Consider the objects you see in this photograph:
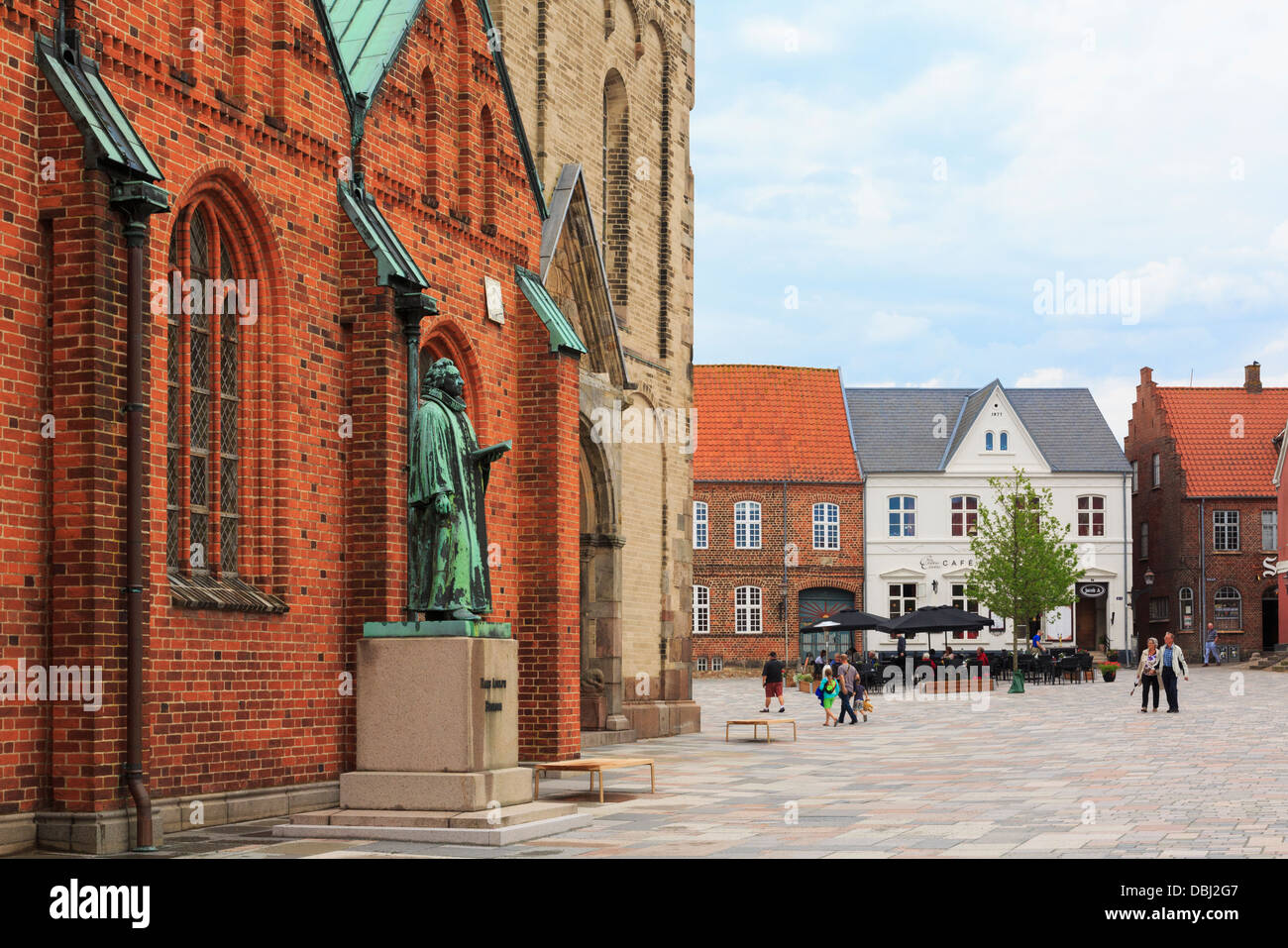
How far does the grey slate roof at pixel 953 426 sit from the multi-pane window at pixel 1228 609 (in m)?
6.26

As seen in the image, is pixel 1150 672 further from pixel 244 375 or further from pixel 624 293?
pixel 244 375

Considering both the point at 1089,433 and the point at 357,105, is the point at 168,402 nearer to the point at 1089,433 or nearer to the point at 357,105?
the point at 357,105

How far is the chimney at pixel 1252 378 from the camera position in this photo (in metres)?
67.9

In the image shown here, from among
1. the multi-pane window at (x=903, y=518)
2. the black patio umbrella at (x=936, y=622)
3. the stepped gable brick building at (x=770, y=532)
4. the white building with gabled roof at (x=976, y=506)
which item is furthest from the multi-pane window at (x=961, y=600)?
the black patio umbrella at (x=936, y=622)

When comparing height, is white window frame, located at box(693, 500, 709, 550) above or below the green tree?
Answer: above

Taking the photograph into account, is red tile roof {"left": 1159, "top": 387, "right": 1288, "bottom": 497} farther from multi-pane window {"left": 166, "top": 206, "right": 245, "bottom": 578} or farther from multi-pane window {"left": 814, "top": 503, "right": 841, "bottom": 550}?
multi-pane window {"left": 166, "top": 206, "right": 245, "bottom": 578}

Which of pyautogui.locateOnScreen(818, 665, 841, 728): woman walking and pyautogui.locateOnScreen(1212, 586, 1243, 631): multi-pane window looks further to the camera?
pyautogui.locateOnScreen(1212, 586, 1243, 631): multi-pane window

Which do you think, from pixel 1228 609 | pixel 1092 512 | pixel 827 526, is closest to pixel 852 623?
pixel 827 526

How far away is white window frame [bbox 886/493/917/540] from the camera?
206 feet

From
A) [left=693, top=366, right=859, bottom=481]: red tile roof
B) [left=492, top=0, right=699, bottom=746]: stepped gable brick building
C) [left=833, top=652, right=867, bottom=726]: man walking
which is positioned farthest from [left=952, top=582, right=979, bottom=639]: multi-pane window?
[left=492, top=0, right=699, bottom=746]: stepped gable brick building

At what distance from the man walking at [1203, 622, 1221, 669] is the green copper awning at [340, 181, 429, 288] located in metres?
49.4

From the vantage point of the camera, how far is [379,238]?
15414 mm

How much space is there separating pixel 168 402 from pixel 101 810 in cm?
372

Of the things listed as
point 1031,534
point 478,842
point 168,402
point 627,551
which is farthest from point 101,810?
point 1031,534
